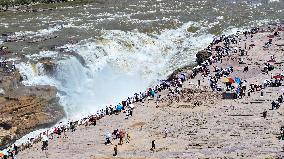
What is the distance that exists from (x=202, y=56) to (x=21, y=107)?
20758mm

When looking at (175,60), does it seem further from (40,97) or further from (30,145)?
(30,145)

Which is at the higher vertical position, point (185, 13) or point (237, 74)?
point (185, 13)

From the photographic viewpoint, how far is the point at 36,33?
5972cm

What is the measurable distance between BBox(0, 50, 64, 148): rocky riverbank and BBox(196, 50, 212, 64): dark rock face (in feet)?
52.6

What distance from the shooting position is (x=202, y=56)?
54281mm

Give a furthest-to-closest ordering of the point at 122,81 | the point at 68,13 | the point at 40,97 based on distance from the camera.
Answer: the point at 68,13 → the point at 122,81 → the point at 40,97

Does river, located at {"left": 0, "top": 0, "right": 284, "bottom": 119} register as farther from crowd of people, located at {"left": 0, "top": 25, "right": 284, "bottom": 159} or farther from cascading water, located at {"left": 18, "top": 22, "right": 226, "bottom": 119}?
crowd of people, located at {"left": 0, "top": 25, "right": 284, "bottom": 159}

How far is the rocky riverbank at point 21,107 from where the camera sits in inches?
1542

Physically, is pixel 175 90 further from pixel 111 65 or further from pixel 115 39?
pixel 115 39

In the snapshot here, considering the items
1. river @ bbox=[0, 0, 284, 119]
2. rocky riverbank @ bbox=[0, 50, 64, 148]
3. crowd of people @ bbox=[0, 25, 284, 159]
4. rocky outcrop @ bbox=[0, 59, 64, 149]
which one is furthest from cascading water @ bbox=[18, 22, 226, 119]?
crowd of people @ bbox=[0, 25, 284, 159]

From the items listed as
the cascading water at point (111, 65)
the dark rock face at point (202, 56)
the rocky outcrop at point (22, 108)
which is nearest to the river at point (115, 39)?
the cascading water at point (111, 65)

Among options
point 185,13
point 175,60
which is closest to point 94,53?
point 175,60

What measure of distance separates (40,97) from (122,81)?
11.6m

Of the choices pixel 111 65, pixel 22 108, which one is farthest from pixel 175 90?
pixel 22 108
